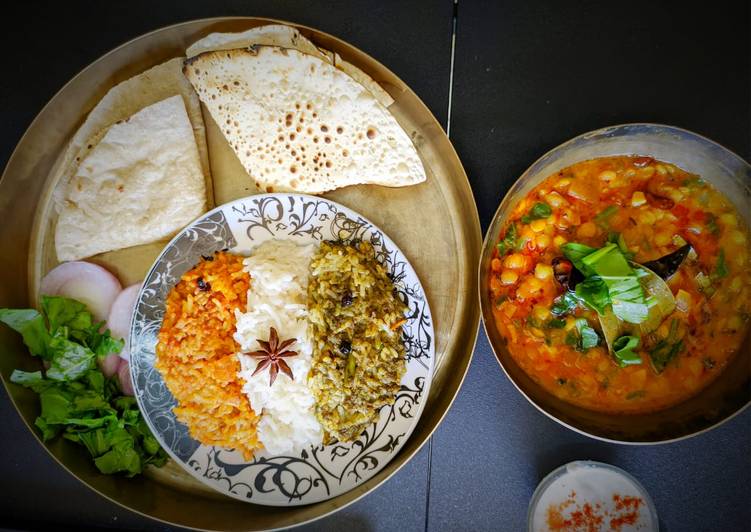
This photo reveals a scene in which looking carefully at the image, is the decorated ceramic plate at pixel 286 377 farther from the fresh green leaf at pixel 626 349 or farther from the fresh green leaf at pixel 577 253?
the fresh green leaf at pixel 626 349

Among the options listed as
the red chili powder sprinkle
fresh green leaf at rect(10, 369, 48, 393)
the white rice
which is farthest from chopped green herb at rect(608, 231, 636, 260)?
fresh green leaf at rect(10, 369, 48, 393)

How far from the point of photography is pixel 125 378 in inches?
97.2

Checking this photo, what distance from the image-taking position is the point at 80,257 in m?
2.47

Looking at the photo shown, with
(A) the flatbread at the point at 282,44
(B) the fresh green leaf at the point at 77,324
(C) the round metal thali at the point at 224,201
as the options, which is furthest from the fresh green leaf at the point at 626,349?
(B) the fresh green leaf at the point at 77,324

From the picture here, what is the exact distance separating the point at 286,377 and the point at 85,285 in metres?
1.18

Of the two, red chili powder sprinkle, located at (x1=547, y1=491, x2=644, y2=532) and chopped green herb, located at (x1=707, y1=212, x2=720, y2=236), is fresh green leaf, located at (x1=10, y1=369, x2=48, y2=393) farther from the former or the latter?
chopped green herb, located at (x1=707, y1=212, x2=720, y2=236)

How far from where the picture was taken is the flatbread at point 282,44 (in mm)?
2318

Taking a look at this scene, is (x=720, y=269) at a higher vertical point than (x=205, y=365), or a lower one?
higher

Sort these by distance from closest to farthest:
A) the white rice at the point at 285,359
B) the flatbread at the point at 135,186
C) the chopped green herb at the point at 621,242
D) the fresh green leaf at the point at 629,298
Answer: the fresh green leaf at the point at 629,298, the chopped green herb at the point at 621,242, the white rice at the point at 285,359, the flatbread at the point at 135,186

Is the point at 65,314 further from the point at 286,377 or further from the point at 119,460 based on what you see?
the point at 286,377

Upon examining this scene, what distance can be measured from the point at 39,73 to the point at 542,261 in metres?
2.91

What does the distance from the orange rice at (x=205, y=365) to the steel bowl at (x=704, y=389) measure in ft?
4.06

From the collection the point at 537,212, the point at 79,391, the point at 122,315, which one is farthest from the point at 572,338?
the point at 79,391

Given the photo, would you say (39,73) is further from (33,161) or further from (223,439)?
(223,439)
